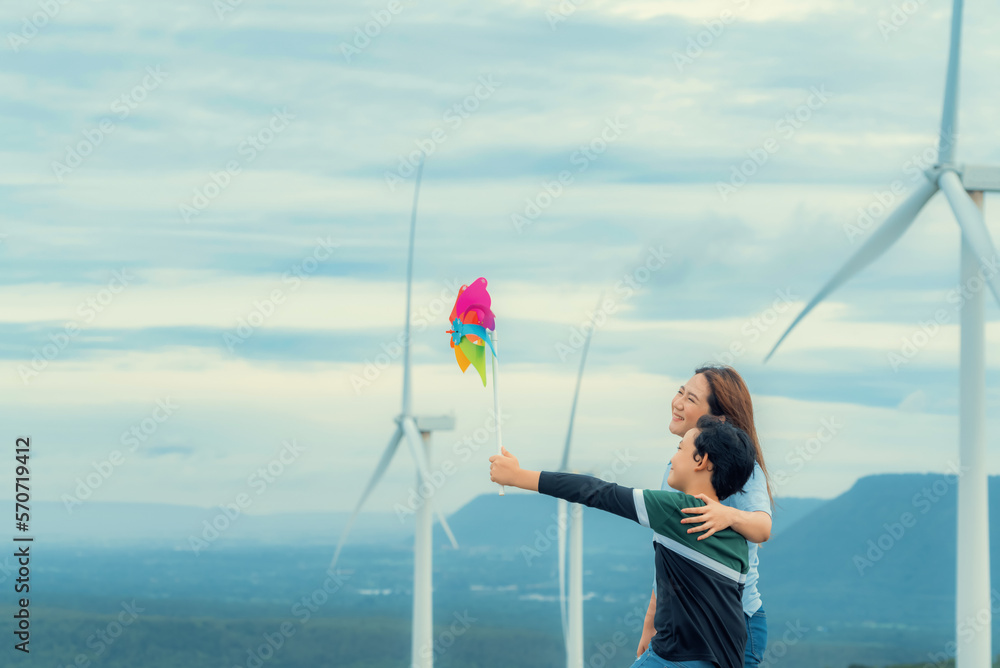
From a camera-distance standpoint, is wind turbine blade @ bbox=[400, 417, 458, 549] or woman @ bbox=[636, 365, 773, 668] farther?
wind turbine blade @ bbox=[400, 417, 458, 549]

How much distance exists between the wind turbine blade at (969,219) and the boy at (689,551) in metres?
12.6

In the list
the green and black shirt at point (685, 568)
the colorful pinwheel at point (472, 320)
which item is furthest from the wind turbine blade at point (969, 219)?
the colorful pinwheel at point (472, 320)

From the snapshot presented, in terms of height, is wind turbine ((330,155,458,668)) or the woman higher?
wind turbine ((330,155,458,668))

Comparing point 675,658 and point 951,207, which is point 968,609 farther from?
point 675,658

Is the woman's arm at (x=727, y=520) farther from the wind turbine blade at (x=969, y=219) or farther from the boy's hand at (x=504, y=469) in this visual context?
the wind turbine blade at (x=969, y=219)

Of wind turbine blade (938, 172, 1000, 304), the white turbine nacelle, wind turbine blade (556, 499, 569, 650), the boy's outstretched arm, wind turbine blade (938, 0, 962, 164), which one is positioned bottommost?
the boy's outstretched arm

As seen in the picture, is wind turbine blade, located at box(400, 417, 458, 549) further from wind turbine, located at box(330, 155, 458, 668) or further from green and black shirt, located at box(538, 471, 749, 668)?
green and black shirt, located at box(538, 471, 749, 668)

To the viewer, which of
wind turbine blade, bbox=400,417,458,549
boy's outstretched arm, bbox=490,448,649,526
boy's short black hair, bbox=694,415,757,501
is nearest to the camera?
boy's outstretched arm, bbox=490,448,649,526

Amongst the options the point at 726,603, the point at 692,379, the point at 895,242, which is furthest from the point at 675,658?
the point at 895,242

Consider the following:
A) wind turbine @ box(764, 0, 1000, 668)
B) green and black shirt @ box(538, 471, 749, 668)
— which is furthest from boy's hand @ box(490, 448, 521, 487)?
wind turbine @ box(764, 0, 1000, 668)

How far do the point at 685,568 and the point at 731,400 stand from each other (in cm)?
155

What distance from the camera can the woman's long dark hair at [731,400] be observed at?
7992 mm

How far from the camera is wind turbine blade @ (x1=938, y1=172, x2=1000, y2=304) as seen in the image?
1922cm

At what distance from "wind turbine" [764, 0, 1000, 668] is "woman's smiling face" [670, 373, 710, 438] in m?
12.4
